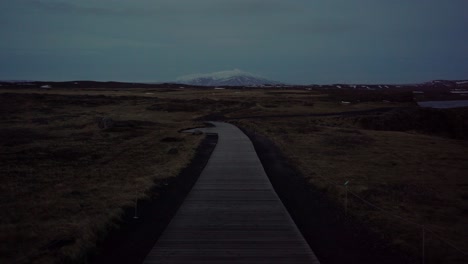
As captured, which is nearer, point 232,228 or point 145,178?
point 232,228

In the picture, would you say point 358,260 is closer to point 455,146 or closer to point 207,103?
point 455,146

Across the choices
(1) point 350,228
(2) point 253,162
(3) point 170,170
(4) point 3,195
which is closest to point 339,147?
(2) point 253,162

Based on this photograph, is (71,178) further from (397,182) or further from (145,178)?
(397,182)

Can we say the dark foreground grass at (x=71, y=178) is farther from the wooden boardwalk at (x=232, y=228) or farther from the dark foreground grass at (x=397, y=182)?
the dark foreground grass at (x=397, y=182)

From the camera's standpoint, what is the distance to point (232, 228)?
41.0ft

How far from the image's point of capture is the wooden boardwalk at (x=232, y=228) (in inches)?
406

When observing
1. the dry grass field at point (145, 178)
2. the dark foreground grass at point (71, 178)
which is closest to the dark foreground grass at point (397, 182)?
the dry grass field at point (145, 178)

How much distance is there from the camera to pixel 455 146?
40.1 metres

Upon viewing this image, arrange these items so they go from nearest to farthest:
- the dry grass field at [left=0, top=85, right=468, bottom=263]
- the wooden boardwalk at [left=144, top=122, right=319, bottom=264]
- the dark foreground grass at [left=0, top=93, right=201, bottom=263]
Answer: the wooden boardwalk at [left=144, top=122, right=319, bottom=264] → the dark foreground grass at [left=0, top=93, right=201, bottom=263] → the dry grass field at [left=0, top=85, right=468, bottom=263]

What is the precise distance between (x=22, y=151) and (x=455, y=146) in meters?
35.1

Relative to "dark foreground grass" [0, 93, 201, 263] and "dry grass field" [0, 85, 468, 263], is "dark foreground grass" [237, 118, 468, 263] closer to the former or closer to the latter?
"dry grass field" [0, 85, 468, 263]

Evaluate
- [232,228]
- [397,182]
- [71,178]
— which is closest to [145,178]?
[71,178]

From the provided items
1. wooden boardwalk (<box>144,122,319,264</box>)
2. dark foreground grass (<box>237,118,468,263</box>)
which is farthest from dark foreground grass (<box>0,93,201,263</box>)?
dark foreground grass (<box>237,118,468,263</box>)

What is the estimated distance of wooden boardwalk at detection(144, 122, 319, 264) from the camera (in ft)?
33.9
